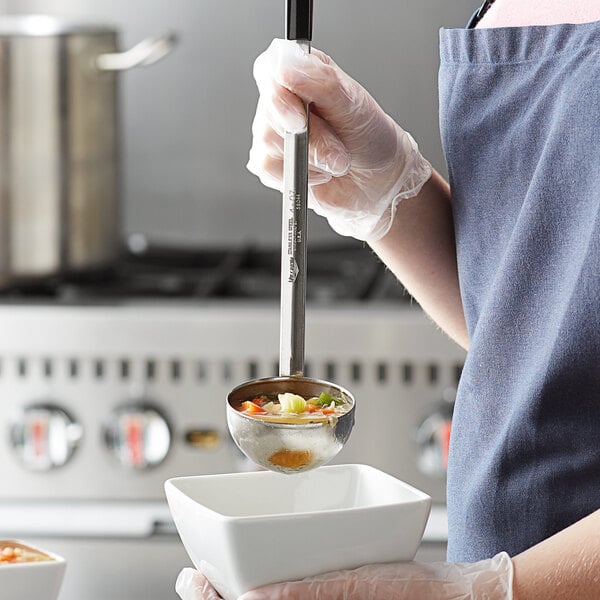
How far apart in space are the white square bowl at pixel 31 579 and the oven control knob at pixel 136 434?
0.70m

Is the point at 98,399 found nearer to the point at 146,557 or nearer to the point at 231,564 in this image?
the point at 146,557

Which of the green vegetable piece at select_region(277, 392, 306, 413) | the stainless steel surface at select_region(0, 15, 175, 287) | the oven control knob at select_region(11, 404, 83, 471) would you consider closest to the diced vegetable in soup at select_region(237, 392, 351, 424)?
the green vegetable piece at select_region(277, 392, 306, 413)

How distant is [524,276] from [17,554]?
606 millimetres

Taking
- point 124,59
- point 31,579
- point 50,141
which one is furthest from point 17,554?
point 124,59

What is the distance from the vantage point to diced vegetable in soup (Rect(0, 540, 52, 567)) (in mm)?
1157

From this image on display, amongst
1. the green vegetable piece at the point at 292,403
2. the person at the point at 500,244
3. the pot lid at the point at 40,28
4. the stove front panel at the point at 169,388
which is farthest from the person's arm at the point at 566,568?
the pot lid at the point at 40,28

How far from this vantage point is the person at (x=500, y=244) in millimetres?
960

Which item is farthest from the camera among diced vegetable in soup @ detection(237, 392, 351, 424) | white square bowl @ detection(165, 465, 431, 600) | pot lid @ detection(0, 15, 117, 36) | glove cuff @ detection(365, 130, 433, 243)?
pot lid @ detection(0, 15, 117, 36)

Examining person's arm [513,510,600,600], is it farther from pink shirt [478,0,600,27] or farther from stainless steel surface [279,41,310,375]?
pink shirt [478,0,600,27]

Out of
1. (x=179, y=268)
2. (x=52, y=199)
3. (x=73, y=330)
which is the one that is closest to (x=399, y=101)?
(x=179, y=268)

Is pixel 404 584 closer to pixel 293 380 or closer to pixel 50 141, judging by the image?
pixel 293 380

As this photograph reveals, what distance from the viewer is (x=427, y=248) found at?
132 cm

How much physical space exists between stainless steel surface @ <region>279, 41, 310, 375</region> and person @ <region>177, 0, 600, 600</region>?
0.06 m

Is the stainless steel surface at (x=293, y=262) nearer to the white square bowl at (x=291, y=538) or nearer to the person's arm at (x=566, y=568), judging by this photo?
the white square bowl at (x=291, y=538)
